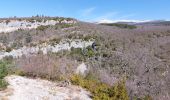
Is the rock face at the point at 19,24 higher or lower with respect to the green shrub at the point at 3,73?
lower

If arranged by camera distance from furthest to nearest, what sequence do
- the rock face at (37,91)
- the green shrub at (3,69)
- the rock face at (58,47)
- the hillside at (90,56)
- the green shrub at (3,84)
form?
1. the rock face at (58,47)
2. the hillside at (90,56)
3. the green shrub at (3,69)
4. the green shrub at (3,84)
5. the rock face at (37,91)

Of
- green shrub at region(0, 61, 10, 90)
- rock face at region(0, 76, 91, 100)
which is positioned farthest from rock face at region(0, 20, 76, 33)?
rock face at region(0, 76, 91, 100)

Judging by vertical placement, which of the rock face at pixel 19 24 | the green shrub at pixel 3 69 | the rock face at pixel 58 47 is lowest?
the rock face at pixel 58 47

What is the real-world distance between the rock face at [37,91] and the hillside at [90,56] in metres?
0.45

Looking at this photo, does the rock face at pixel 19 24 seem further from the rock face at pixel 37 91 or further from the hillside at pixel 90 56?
the rock face at pixel 37 91

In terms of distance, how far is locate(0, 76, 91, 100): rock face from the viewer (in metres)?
12.6

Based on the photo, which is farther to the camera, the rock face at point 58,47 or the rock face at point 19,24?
the rock face at point 19,24

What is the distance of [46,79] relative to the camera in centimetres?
1509

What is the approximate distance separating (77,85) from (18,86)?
2.54 metres

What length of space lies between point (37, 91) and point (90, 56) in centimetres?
2868

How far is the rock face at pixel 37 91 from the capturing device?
12557 mm

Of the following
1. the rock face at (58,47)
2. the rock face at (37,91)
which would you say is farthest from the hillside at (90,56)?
the rock face at (37,91)

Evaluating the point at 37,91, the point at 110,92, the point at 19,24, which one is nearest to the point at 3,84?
the point at 37,91

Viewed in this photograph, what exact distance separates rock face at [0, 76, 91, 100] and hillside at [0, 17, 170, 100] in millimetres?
447
